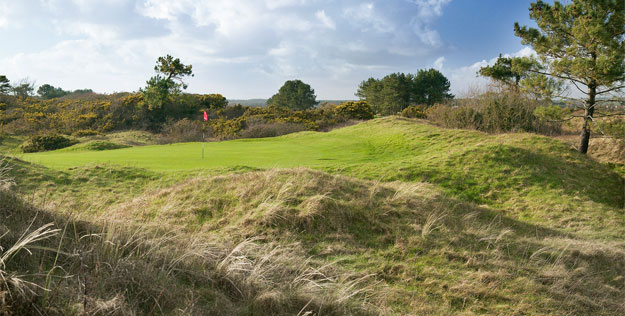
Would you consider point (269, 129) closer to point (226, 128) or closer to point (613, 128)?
point (226, 128)

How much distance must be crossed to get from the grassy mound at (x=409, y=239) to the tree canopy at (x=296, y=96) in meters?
46.9

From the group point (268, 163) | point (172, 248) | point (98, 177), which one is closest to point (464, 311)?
point (172, 248)

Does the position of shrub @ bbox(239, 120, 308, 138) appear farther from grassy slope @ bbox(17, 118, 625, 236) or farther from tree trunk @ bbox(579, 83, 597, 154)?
tree trunk @ bbox(579, 83, 597, 154)

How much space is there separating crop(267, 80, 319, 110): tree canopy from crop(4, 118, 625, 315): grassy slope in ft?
136

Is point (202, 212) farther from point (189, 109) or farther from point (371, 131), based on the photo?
point (189, 109)

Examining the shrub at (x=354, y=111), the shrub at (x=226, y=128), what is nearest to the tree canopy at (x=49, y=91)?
the shrub at (x=226, y=128)

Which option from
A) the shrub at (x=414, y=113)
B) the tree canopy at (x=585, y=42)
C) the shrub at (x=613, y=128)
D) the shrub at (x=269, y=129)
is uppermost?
the tree canopy at (x=585, y=42)

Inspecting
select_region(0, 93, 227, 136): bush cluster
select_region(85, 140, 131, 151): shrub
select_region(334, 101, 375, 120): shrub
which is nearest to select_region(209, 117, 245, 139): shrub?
select_region(0, 93, 227, 136): bush cluster

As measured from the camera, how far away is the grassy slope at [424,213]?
4.91 m

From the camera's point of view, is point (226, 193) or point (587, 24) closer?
point (226, 193)

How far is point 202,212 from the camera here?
22.9 ft

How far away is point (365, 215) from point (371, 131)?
15851 mm

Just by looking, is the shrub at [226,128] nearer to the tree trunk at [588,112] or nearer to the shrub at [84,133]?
the shrub at [84,133]

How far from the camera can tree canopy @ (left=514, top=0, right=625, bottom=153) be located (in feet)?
42.9
